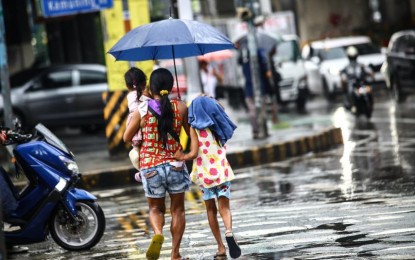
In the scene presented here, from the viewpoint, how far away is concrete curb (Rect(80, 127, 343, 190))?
16.6 m

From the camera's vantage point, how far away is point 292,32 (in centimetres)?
3725

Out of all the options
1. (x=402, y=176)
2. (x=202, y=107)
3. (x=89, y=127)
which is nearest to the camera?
(x=202, y=107)

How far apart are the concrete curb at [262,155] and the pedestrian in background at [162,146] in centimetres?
753

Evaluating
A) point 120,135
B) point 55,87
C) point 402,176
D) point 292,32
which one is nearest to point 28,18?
point 292,32

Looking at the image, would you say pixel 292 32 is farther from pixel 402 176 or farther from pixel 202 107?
pixel 202 107

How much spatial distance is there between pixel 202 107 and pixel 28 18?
28.5 metres

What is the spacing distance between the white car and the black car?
4.90m

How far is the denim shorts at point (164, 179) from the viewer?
29.4 ft

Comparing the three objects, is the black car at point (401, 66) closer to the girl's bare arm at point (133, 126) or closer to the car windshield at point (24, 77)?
the car windshield at point (24, 77)

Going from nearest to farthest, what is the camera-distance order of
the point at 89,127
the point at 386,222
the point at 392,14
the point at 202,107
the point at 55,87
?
the point at 202,107, the point at 386,222, the point at 55,87, the point at 89,127, the point at 392,14

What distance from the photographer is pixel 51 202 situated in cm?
1041

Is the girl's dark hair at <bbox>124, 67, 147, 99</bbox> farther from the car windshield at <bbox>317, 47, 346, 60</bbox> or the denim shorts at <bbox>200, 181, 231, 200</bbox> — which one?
the car windshield at <bbox>317, 47, 346, 60</bbox>

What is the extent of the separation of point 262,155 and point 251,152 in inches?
8.1

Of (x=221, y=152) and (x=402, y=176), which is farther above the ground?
(x=221, y=152)
